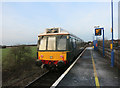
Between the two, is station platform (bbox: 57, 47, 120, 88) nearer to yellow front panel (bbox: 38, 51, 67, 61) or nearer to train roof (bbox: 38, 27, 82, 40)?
yellow front panel (bbox: 38, 51, 67, 61)

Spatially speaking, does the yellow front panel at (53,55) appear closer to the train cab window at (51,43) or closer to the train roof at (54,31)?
the train cab window at (51,43)

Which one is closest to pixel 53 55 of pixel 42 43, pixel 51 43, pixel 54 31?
pixel 51 43

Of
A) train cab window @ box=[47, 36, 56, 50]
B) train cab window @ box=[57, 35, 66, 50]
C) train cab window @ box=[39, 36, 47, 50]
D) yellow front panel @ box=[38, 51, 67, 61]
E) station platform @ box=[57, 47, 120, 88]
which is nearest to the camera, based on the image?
station platform @ box=[57, 47, 120, 88]

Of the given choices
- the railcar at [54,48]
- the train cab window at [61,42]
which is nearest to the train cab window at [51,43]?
the railcar at [54,48]

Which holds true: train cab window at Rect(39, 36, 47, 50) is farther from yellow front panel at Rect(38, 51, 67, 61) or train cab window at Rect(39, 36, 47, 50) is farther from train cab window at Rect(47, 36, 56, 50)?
yellow front panel at Rect(38, 51, 67, 61)

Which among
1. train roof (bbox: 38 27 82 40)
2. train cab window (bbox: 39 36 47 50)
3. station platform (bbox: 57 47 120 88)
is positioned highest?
train roof (bbox: 38 27 82 40)

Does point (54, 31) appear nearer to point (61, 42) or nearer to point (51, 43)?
point (51, 43)

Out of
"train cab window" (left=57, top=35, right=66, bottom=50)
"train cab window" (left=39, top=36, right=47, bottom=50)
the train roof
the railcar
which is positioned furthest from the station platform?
the train roof

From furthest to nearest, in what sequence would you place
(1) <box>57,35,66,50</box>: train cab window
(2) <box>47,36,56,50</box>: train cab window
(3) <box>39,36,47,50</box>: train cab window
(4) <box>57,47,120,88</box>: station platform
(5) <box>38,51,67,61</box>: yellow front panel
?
(3) <box>39,36,47,50</box>: train cab window → (2) <box>47,36,56,50</box>: train cab window → (1) <box>57,35,66,50</box>: train cab window → (5) <box>38,51,67,61</box>: yellow front panel → (4) <box>57,47,120,88</box>: station platform

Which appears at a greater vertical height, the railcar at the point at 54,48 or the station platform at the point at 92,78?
the railcar at the point at 54,48

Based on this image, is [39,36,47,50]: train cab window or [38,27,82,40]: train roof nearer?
[38,27,82,40]: train roof

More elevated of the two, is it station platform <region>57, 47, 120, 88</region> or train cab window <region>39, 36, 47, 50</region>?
train cab window <region>39, 36, 47, 50</region>

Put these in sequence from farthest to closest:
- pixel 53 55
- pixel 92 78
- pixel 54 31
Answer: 1. pixel 54 31
2. pixel 53 55
3. pixel 92 78

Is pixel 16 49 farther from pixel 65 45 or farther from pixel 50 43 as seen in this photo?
pixel 65 45
